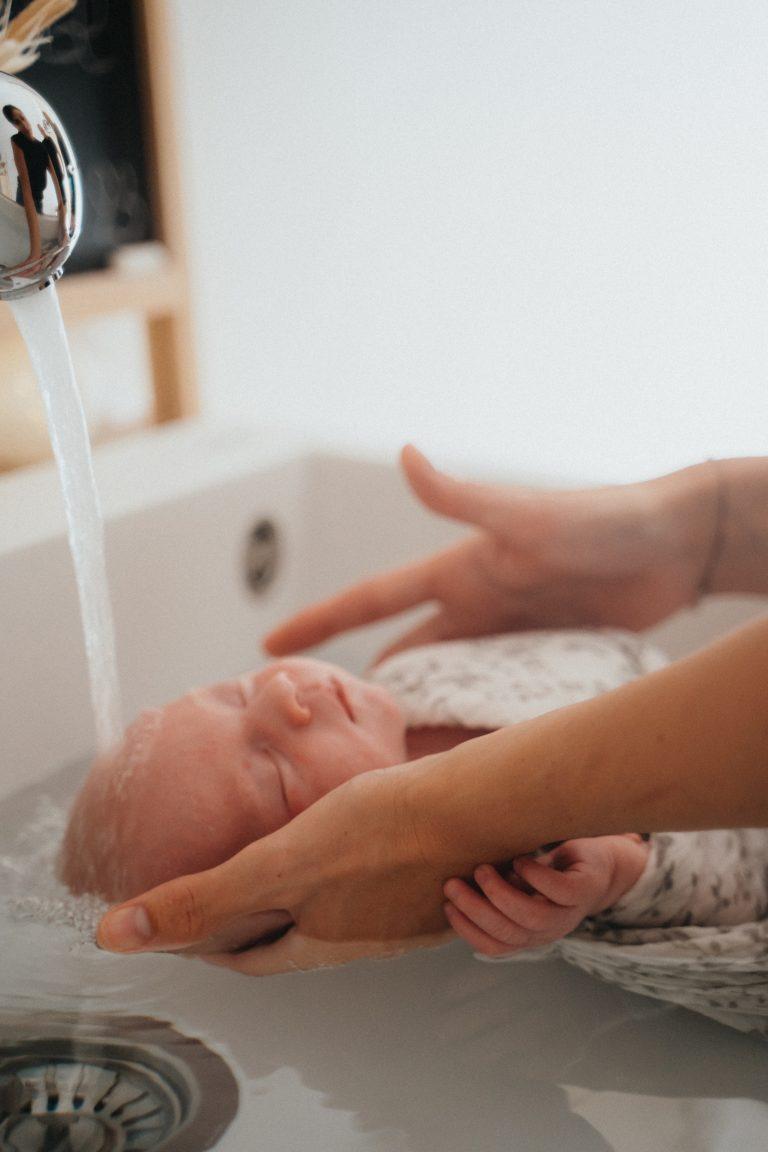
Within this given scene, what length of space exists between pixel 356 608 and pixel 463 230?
41cm

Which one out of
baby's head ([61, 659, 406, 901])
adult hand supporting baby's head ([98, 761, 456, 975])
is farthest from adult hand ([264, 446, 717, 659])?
adult hand supporting baby's head ([98, 761, 456, 975])

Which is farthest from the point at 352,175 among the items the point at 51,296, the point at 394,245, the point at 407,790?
the point at 407,790

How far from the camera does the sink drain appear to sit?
2.31ft

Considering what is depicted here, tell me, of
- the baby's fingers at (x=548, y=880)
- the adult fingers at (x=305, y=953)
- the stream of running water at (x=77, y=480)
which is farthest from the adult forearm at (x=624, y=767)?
the stream of running water at (x=77, y=480)

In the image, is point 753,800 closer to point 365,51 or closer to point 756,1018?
point 756,1018

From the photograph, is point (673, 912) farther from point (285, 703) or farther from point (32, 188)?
point (32, 188)

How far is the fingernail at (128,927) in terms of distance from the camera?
728 millimetres

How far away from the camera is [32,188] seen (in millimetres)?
663

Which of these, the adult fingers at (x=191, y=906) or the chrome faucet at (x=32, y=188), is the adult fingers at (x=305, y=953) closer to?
the adult fingers at (x=191, y=906)

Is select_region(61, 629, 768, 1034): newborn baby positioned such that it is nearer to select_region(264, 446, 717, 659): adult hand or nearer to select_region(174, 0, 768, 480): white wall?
select_region(264, 446, 717, 659): adult hand

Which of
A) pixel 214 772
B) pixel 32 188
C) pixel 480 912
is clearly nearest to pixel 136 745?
pixel 214 772

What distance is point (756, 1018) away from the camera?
2.59 feet

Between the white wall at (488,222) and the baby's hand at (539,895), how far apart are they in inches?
11.3

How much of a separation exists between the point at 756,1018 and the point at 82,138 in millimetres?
1187
